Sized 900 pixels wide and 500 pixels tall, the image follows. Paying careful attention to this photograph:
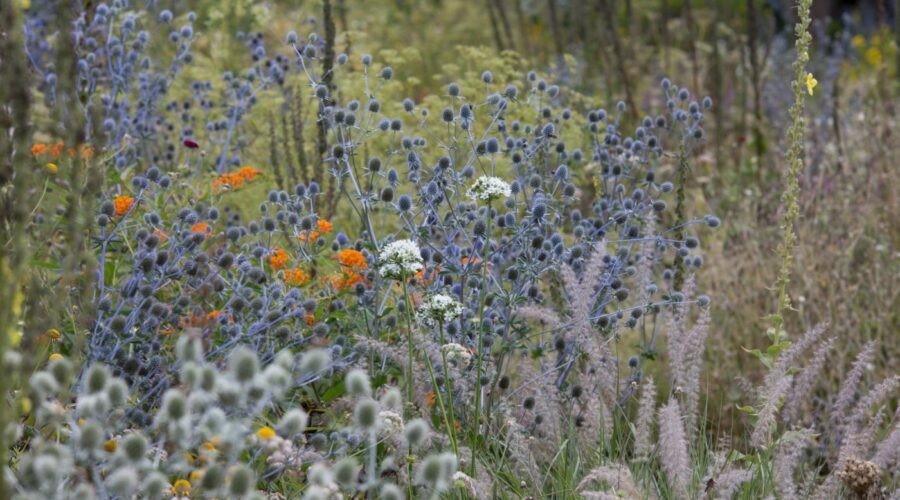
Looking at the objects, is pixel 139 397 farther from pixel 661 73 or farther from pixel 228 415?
pixel 661 73

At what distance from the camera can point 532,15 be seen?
12.3 m

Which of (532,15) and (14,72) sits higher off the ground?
(14,72)

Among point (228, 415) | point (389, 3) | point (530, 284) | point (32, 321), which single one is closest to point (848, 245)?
point (530, 284)

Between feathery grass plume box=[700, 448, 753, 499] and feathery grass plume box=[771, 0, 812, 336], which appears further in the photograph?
feathery grass plume box=[771, 0, 812, 336]

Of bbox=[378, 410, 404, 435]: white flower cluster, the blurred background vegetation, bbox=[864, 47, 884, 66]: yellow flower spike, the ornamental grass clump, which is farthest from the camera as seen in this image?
bbox=[864, 47, 884, 66]: yellow flower spike

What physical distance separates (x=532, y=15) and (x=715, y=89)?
17.4ft

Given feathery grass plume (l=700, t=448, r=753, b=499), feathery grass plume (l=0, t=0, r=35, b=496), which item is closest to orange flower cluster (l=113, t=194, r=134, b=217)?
feathery grass plume (l=0, t=0, r=35, b=496)

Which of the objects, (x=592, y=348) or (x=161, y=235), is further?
(x=161, y=235)

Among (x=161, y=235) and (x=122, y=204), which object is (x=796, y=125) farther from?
(x=122, y=204)

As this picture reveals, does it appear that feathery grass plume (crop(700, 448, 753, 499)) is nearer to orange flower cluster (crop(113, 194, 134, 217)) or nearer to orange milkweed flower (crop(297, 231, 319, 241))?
orange milkweed flower (crop(297, 231, 319, 241))

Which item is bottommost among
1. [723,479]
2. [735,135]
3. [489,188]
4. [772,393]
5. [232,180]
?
[735,135]

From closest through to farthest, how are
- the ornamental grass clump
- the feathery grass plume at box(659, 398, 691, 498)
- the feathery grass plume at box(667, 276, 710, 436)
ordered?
the ornamental grass clump < the feathery grass plume at box(659, 398, 691, 498) < the feathery grass plume at box(667, 276, 710, 436)

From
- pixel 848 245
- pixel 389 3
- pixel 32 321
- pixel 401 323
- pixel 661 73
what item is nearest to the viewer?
pixel 32 321

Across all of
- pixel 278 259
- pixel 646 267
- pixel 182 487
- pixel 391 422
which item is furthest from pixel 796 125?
pixel 182 487
